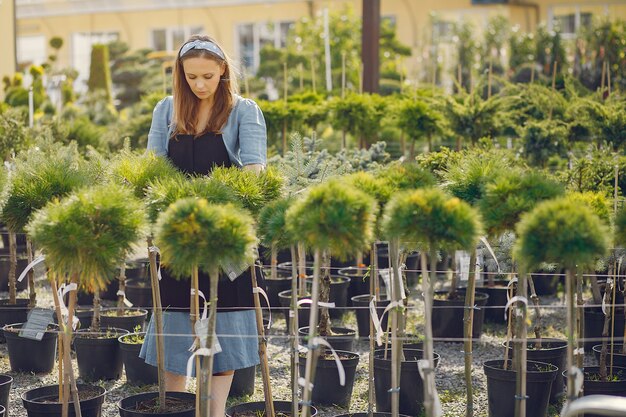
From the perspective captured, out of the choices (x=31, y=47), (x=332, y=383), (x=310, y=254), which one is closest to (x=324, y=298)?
(x=332, y=383)

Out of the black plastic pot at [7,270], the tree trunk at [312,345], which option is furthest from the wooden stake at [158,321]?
the black plastic pot at [7,270]

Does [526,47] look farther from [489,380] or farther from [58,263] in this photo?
[58,263]

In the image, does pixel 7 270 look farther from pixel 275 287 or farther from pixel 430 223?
pixel 430 223

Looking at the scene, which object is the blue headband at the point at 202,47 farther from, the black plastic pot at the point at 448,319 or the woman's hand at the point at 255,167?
the black plastic pot at the point at 448,319

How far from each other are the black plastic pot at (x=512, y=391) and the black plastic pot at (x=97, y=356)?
6.50ft

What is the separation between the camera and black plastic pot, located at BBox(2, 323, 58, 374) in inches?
197

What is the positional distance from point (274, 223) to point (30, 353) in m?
2.50

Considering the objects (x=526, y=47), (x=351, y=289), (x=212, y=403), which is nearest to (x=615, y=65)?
(x=526, y=47)

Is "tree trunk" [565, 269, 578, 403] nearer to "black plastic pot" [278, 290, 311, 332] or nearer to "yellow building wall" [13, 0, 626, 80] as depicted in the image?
"black plastic pot" [278, 290, 311, 332]

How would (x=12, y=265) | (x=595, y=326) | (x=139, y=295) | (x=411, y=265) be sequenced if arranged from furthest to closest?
(x=411, y=265)
(x=139, y=295)
(x=595, y=326)
(x=12, y=265)

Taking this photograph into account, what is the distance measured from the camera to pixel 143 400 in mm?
3756

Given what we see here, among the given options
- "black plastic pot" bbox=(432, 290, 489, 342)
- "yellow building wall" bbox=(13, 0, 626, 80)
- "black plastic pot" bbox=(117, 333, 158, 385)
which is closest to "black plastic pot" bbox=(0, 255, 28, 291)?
"black plastic pot" bbox=(117, 333, 158, 385)

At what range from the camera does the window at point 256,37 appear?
23.0 m

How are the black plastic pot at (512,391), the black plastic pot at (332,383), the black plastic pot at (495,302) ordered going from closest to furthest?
the black plastic pot at (512,391) < the black plastic pot at (332,383) < the black plastic pot at (495,302)
